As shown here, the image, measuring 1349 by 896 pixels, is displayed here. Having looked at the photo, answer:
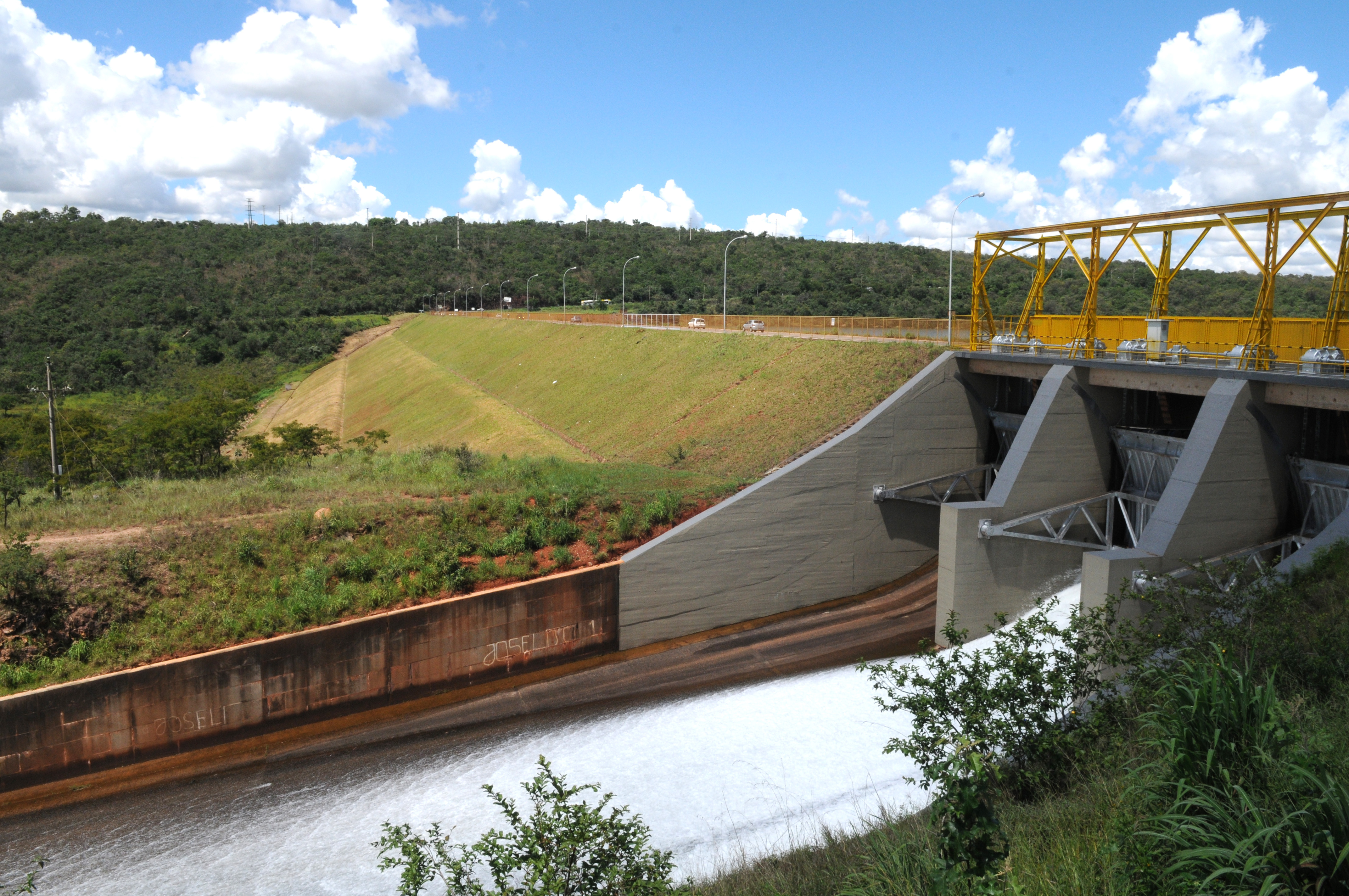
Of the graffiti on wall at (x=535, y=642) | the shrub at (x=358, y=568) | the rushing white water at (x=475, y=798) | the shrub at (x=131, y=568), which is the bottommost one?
the rushing white water at (x=475, y=798)

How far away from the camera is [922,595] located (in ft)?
87.1

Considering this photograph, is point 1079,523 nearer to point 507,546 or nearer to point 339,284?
point 507,546

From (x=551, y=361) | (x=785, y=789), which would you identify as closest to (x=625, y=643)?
(x=785, y=789)

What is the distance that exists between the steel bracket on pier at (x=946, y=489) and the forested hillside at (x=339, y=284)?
94.8 ft

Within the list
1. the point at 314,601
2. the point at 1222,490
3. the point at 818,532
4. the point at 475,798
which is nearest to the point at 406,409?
the point at 818,532

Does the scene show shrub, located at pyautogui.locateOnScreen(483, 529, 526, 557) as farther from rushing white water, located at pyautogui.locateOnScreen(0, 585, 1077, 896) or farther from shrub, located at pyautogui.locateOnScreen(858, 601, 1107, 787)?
shrub, located at pyautogui.locateOnScreen(858, 601, 1107, 787)

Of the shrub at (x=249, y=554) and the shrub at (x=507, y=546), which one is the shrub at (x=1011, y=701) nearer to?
the shrub at (x=507, y=546)

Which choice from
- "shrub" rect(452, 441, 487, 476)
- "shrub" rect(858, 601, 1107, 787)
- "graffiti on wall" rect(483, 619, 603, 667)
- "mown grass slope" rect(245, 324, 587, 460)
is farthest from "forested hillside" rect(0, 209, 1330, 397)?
"shrub" rect(858, 601, 1107, 787)

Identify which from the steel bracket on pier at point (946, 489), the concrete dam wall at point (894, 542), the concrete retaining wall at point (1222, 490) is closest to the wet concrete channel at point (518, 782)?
the concrete dam wall at point (894, 542)

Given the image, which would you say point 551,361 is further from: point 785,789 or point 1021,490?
point 785,789

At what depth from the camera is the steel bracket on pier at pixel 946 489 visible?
26.8 meters

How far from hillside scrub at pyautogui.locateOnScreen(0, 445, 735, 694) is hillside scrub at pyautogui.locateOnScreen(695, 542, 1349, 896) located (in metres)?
12.1

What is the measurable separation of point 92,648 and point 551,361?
3663cm

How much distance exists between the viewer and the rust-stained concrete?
16.9 m
